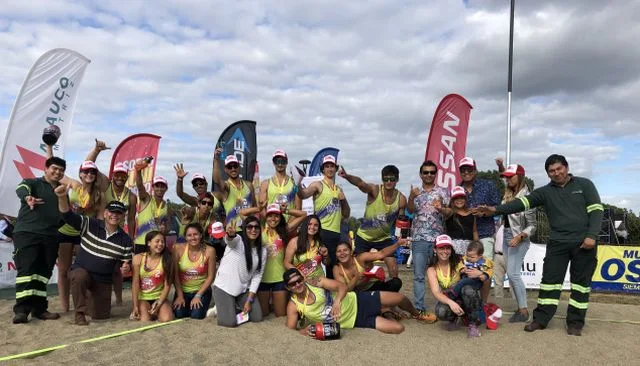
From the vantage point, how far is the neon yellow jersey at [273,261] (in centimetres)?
547

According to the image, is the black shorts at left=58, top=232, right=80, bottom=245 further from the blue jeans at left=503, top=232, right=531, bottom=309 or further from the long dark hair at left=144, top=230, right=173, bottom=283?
the blue jeans at left=503, top=232, right=531, bottom=309

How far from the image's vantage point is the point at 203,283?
5.41 metres

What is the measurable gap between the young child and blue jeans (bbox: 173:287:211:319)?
2796mm

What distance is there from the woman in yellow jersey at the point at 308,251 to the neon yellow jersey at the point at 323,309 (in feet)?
0.98

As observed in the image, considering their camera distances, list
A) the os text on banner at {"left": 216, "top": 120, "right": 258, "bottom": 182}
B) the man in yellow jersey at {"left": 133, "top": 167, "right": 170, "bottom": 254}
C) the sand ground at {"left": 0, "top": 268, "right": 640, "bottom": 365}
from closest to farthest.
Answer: the sand ground at {"left": 0, "top": 268, "right": 640, "bottom": 365}, the man in yellow jersey at {"left": 133, "top": 167, "right": 170, "bottom": 254}, the os text on banner at {"left": 216, "top": 120, "right": 258, "bottom": 182}

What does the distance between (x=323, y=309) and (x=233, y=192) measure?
2.05 m

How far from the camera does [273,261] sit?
216 inches

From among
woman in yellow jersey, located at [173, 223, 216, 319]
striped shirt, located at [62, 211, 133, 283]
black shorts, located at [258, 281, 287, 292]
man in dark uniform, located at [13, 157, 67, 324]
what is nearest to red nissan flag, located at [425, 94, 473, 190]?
black shorts, located at [258, 281, 287, 292]

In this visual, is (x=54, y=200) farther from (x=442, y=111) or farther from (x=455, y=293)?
(x=442, y=111)

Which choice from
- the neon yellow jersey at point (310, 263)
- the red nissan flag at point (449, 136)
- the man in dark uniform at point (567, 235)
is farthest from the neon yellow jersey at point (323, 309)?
the red nissan flag at point (449, 136)

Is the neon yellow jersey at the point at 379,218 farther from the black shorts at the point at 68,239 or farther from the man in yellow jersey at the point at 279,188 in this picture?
the black shorts at the point at 68,239

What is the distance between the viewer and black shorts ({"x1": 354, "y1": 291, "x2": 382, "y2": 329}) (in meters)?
4.84

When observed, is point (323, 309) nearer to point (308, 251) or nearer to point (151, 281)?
point (308, 251)

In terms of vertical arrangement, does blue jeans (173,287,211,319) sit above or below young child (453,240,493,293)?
below
